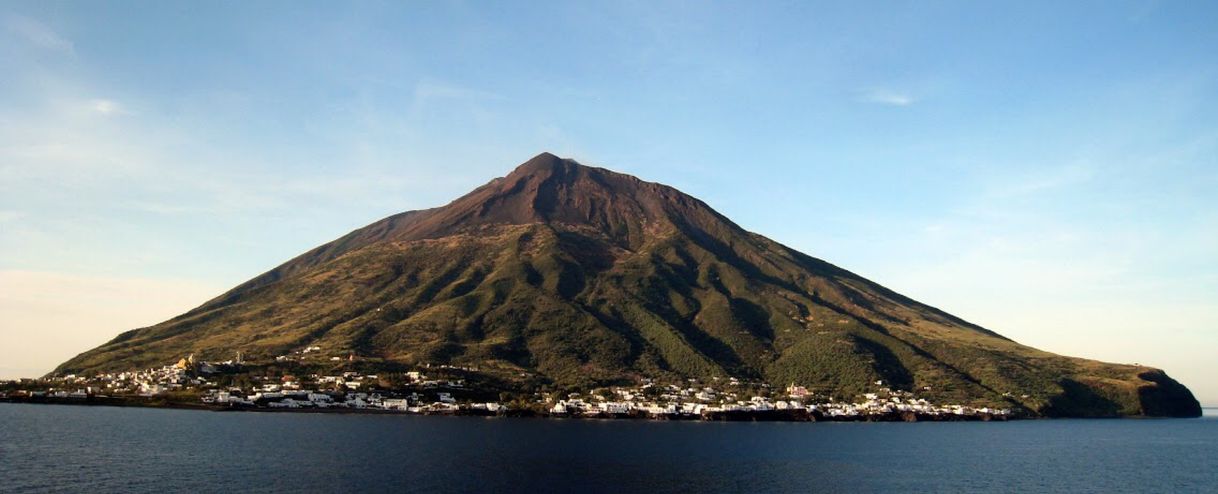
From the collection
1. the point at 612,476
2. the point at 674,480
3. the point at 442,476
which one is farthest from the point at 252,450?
the point at 674,480

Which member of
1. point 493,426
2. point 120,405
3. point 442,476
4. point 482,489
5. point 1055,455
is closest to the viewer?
point 482,489

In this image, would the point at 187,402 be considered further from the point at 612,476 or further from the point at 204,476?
the point at 612,476

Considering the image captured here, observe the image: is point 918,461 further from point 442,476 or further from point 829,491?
point 442,476

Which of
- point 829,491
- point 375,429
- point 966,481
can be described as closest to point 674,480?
point 829,491

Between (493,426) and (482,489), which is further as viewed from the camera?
(493,426)

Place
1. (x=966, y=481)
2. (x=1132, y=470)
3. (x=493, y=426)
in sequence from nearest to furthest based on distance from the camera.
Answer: (x=966, y=481)
(x=1132, y=470)
(x=493, y=426)

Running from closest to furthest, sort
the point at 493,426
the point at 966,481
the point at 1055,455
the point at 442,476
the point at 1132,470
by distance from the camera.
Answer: the point at 442,476, the point at 966,481, the point at 1132,470, the point at 1055,455, the point at 493,426
